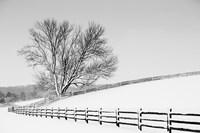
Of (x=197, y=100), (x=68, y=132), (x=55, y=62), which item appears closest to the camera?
(x=68, y=132)

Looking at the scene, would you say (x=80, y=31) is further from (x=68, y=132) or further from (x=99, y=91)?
(x=68, y=132)

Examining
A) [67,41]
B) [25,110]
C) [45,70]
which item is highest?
[67,41]

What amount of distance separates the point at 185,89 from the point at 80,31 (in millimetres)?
17446

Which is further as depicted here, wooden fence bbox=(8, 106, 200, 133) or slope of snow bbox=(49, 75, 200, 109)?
slope of snow bbox=(49, 75, 200, 109)

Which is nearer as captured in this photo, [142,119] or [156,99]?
[142,119]

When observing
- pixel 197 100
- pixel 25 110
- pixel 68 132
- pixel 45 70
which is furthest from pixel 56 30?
pixel 68 132

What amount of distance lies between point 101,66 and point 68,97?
7.77 m

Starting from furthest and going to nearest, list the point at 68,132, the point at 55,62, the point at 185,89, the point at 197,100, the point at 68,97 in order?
the point at 68,97
the point at 55,62
the point at 185,89
the point at 197,100
the point at 68,132

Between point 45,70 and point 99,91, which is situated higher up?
point 45,70

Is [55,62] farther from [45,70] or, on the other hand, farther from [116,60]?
[116,60]

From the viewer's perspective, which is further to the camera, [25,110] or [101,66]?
[101,66]

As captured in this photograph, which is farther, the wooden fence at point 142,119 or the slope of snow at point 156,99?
the slope of snow at point 156,99

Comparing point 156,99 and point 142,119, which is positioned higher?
point 142,119

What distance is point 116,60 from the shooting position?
1857 inches
